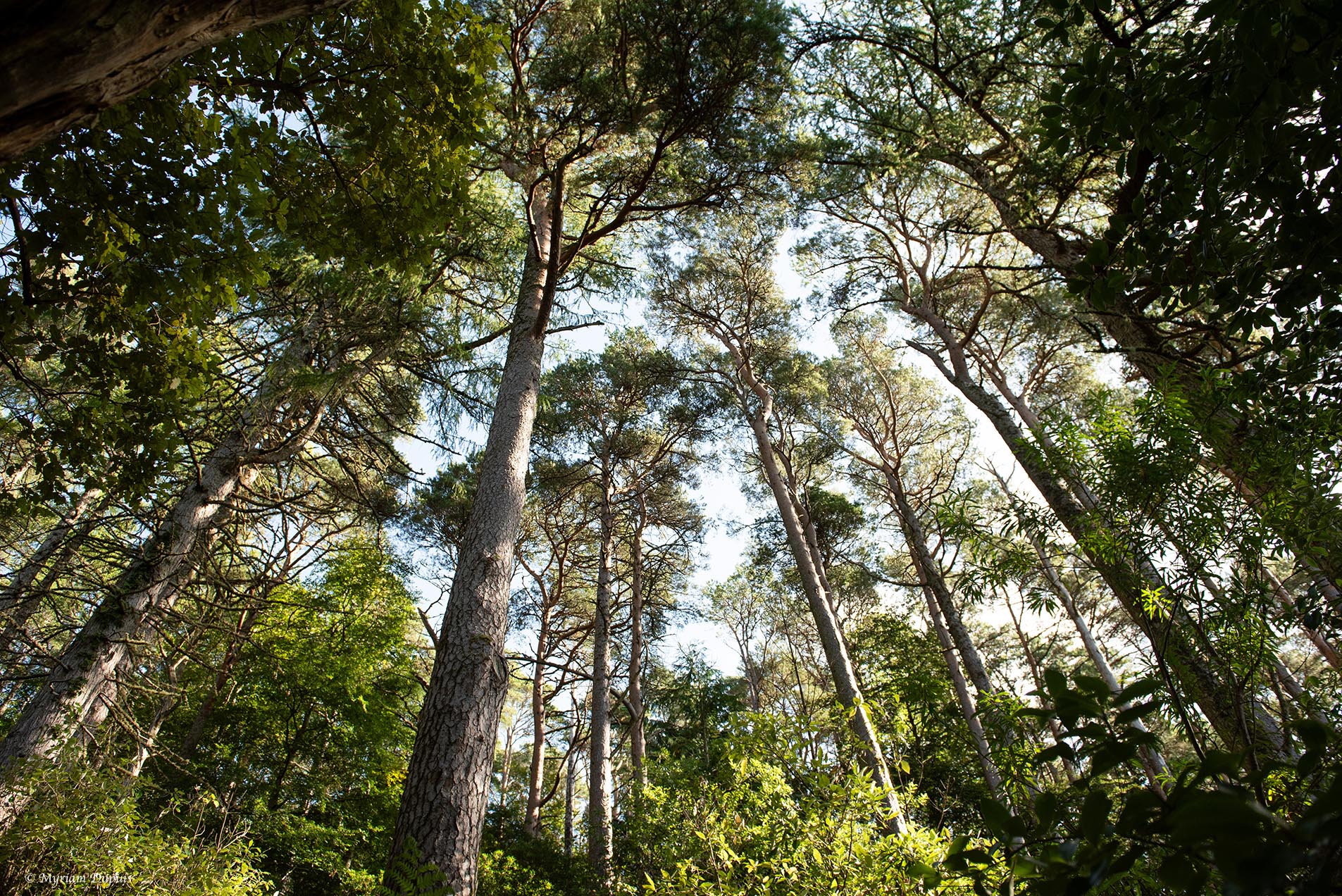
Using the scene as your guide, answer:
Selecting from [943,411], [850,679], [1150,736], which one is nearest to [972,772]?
[850,679]

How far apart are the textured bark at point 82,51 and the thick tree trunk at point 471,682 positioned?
2.90m

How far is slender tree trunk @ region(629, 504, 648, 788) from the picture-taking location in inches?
406

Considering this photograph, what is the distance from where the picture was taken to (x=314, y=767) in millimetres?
9656

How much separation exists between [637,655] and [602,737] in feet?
5.35

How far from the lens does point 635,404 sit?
1276 cm

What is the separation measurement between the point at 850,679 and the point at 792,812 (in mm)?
4041

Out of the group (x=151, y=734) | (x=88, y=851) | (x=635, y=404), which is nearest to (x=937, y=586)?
(x=635, y=404)

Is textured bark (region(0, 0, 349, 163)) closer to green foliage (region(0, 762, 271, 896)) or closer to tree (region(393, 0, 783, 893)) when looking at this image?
tree (region(393, 0, 783, 893))

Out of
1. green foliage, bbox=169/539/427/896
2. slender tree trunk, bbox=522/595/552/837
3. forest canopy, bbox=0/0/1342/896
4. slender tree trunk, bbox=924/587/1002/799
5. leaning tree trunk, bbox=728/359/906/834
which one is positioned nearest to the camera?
forest canopy, bbox=0/0/1342/896

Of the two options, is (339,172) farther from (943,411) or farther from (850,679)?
(943,411)

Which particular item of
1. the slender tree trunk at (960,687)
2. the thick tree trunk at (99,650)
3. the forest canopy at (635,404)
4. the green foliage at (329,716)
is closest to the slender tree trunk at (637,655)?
the forest canopy at (635,404)

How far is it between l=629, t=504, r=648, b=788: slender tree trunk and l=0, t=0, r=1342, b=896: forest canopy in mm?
194

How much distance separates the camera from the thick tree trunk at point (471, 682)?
9.32ft

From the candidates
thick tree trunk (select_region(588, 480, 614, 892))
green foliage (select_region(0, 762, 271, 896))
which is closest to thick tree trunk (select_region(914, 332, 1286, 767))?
green foliage (select_region(0, 762, 271, 896))
